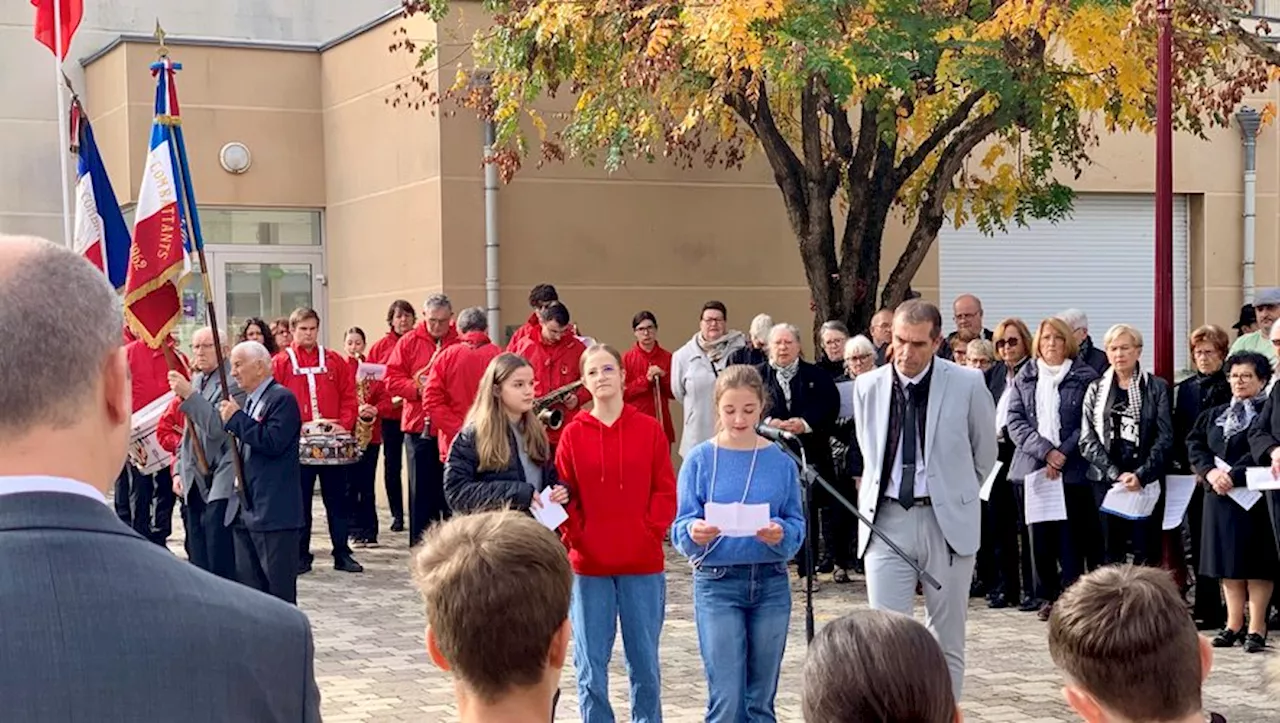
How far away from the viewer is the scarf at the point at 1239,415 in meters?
9.97

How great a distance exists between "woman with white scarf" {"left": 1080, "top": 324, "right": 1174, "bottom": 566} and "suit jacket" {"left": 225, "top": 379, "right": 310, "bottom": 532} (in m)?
5.12

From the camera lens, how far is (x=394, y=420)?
15.1 m

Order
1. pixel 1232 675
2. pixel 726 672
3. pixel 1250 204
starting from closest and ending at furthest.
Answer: pixel 726 672 < pixel 1232 675 < pixel 1250 204

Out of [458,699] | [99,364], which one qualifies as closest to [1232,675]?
[458,699]

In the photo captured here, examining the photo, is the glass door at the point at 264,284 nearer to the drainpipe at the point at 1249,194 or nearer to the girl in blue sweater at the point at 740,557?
the drainpipe at the point at 1249,194

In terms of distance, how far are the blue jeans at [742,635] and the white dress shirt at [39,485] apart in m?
5.04

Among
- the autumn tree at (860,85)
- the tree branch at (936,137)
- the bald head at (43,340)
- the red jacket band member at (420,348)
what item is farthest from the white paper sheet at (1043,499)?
the bald head at (43,340)

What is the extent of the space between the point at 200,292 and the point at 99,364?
54.9 ft

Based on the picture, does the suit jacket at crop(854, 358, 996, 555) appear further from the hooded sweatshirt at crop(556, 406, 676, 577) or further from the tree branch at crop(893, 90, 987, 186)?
the tree branch at crop(893, 90, 987, 186)

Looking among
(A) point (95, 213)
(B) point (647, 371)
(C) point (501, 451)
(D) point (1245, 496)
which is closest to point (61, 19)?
(A) point (95, 213)

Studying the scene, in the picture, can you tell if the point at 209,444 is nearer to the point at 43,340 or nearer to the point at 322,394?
the point at 322,394

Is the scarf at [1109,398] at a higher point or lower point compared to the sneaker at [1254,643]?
higher

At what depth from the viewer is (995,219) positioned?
15.6 metres

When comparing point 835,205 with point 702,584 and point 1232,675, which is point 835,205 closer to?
point 1232,675
